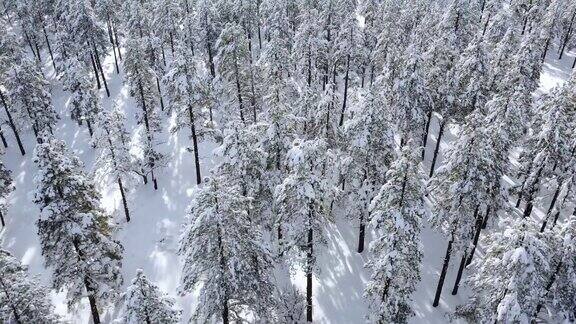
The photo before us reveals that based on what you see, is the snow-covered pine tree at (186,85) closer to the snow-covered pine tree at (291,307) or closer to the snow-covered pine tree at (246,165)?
the snow-covered pine tree at (246,165)

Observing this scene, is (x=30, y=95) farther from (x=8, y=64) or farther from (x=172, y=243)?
(x=172, y=243)

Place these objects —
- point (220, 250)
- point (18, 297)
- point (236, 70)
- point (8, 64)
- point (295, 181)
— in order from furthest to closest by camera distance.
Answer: point (8, 64) < point (236, 70) < point (295, 181) < point (18, 297) < point (220, 250)

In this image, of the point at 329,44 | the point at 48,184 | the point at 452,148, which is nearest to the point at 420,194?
the point at 452,148

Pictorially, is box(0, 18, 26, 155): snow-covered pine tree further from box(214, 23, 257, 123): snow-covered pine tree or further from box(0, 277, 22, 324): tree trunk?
box(0, 277, 22, 324): tree trunk

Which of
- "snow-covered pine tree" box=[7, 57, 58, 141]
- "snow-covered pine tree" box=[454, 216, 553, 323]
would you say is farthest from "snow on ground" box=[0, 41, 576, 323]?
"snow-covered pine tree" box=[454, 216, 553, 323]

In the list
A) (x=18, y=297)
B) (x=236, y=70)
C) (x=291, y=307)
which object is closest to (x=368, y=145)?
(x=291, y=307)
